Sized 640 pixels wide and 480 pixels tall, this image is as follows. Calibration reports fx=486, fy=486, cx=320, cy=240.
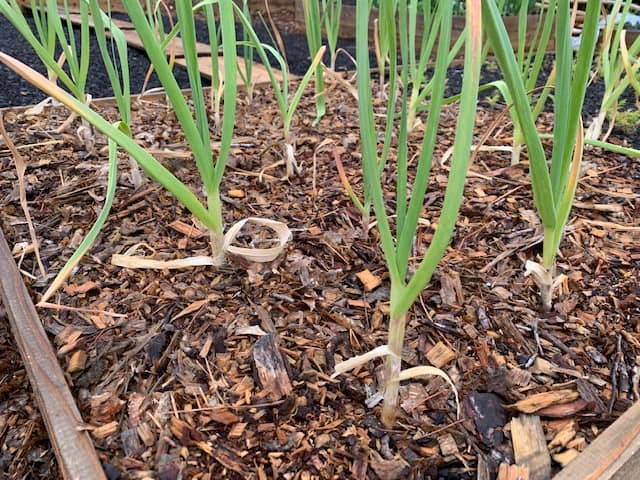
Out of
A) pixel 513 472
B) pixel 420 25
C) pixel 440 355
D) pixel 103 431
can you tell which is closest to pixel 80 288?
pixel 103 431

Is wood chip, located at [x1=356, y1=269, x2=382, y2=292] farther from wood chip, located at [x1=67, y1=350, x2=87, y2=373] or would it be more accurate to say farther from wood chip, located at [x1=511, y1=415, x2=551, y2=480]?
wood chip, located at [x1=67, y1=350, x2=87, y2=373]

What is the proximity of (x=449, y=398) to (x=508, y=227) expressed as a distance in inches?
17.7

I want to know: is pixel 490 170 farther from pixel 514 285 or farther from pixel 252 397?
pixel 252 397

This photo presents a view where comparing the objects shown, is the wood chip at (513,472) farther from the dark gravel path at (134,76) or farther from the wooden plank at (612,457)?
the dark gravel path at (134,76)

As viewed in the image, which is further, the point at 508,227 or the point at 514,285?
the point at 508,227

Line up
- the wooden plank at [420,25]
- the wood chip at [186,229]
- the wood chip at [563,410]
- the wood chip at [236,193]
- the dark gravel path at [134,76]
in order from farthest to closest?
the wooden plank at [420,25], the dark gravel path at [134,76], the wood chip at [236,193], the wood chip at [186,229], the wood chip at [563,410]

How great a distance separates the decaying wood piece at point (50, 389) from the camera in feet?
1.68

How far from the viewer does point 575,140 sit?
0.62 m

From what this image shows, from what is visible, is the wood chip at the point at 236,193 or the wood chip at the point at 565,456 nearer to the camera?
the wood chip at the point at 565,456

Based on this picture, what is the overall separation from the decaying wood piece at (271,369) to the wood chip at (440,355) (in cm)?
19

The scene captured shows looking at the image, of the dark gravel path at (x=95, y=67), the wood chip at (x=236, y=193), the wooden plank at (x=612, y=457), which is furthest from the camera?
the dark gravel path at (x=95, y=67)

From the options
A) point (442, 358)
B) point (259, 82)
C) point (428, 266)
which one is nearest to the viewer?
point (428, 266)

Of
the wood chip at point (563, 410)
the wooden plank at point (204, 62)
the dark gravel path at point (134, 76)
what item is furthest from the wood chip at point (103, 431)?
the wooden plank at point (204, 62)


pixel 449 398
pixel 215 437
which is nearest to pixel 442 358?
pixel 449 398
